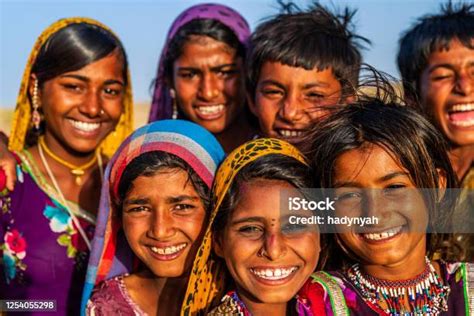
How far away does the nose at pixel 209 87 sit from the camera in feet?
16.1

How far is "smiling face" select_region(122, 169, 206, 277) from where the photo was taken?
11.7 feet

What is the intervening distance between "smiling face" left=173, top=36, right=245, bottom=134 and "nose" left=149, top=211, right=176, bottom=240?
150 centimetres

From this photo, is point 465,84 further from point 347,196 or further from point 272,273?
point 272,273

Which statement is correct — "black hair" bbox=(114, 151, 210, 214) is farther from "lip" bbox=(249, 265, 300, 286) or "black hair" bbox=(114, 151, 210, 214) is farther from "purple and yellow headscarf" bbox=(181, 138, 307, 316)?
"lip" bbox=(249, 265, 300, 286)

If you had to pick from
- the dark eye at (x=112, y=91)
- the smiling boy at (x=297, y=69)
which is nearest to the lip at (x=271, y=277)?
the smiling boy at (x=297, y=69)

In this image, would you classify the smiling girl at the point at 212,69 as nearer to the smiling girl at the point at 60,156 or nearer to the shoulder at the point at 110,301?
the smiling girl at the point at 60,156

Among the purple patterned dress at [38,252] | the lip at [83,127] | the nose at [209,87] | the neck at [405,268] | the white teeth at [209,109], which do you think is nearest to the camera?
the neck at [405,268]

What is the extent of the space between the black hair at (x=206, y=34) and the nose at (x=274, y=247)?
2044 mm

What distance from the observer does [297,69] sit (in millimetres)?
4340

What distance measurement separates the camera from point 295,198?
3.41m

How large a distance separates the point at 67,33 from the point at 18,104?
584 mm

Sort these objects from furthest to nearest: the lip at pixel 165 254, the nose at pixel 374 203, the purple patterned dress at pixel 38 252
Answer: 1. the purple patterned dress at pixel 38 252
2. the lip at pixel 165 254
3. the nose at pixel 374 203

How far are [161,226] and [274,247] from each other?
584 mm

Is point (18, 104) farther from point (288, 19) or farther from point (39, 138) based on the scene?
point (288, 19)
